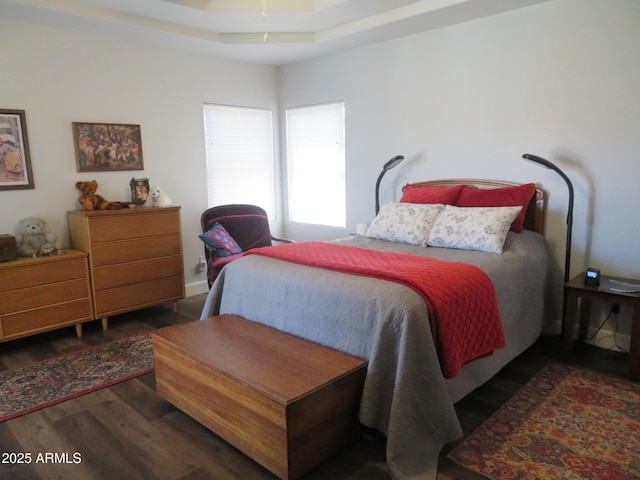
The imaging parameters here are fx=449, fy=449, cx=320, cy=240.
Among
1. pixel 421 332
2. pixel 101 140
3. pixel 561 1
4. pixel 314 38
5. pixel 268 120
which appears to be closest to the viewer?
pixel 421 332

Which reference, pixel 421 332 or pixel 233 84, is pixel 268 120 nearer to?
pixel 233 84

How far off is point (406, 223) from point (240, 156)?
230cm

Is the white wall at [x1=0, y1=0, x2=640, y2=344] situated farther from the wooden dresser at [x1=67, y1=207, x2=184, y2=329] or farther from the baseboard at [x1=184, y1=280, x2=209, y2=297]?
the wooden dresser at [x1=67, y1=207, x2=184, y2=329]

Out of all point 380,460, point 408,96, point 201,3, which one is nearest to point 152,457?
point 380,460

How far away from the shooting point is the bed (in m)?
1.89

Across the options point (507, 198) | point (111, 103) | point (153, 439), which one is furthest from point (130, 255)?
point (507, 198)

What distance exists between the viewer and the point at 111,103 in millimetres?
3828

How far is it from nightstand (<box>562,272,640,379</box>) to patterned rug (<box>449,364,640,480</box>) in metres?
0.21

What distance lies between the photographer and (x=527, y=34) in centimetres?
318

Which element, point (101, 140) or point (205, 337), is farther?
point (101, 140)

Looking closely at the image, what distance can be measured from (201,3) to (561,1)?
250cm

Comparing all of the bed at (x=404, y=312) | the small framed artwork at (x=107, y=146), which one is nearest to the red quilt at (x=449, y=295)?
the bed at (x=404, y=312)

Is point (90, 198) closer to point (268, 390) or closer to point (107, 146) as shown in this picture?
point (107, 146)

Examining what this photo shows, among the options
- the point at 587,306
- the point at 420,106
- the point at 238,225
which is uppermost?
the point at 420,106
